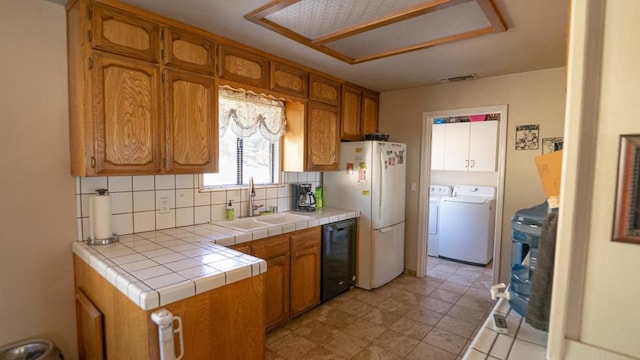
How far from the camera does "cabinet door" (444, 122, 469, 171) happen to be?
4707 millimetres

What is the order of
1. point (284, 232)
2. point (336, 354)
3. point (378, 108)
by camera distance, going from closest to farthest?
1. point (336, 354)
2. point (284, 232)
3. point (378, 108)

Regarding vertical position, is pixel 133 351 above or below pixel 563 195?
below

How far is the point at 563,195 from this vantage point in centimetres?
71

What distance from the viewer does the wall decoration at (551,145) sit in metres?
2.93

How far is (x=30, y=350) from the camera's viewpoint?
178 cm

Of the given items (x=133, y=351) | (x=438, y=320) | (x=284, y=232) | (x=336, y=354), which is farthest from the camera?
(x=438, y=320)

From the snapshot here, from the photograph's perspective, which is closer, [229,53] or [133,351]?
[133,351]

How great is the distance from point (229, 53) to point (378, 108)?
227 centimetres

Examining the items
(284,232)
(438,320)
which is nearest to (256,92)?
(284,232)

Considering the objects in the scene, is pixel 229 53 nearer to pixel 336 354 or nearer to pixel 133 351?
pixel 133 351

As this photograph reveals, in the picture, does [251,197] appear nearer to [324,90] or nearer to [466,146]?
[324,90]

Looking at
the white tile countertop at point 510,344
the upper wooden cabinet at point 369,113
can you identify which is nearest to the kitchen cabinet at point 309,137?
the upper wooden cabinet at point 369,113

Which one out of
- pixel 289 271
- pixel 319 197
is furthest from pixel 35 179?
pixel 319 197

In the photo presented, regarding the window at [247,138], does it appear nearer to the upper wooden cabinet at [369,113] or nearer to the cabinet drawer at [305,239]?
the cabinet drawer at [305,239]
